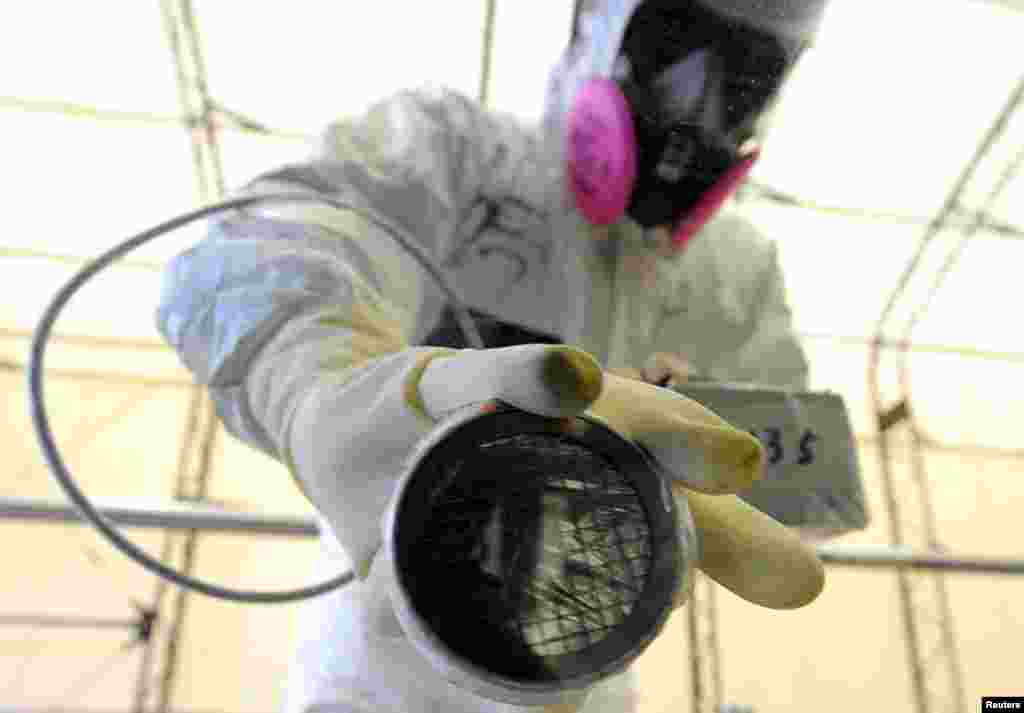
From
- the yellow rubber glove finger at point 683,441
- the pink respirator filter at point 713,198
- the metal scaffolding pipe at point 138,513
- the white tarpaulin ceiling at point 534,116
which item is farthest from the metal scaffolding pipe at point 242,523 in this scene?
the yellow rubber glove finger at point 683,441

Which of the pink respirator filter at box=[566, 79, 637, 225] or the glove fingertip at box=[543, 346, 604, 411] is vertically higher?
the pink respirator filter at box=[566, 79, 637, 225]

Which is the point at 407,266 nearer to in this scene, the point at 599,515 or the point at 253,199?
the point at 253,199

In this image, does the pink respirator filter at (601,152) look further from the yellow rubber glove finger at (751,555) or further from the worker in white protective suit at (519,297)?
the yellow rubber glove finger at (751,555)

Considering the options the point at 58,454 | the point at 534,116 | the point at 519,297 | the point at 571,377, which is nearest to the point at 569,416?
the point at 571,377

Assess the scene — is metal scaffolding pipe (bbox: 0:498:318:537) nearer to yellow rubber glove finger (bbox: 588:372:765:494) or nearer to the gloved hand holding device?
the gloved hand holding device

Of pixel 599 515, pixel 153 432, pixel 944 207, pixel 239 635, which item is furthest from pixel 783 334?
pixel 153 432

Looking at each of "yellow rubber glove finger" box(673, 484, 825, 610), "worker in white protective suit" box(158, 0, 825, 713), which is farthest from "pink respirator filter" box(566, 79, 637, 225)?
"yellow rubber glove finger" box(673, 484, 825, 610)

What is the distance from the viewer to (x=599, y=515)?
0.26 metres

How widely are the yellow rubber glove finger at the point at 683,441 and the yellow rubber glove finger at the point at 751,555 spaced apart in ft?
0.06

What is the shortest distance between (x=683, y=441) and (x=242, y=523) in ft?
1.99

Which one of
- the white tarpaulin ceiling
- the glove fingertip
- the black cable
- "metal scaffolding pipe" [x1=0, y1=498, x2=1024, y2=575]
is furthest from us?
the white tarpaulin ceiling

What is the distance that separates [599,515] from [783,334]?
0.66 meters

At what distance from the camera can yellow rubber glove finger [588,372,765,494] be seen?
0.25 metres

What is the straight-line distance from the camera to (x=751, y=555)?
0.93ft
